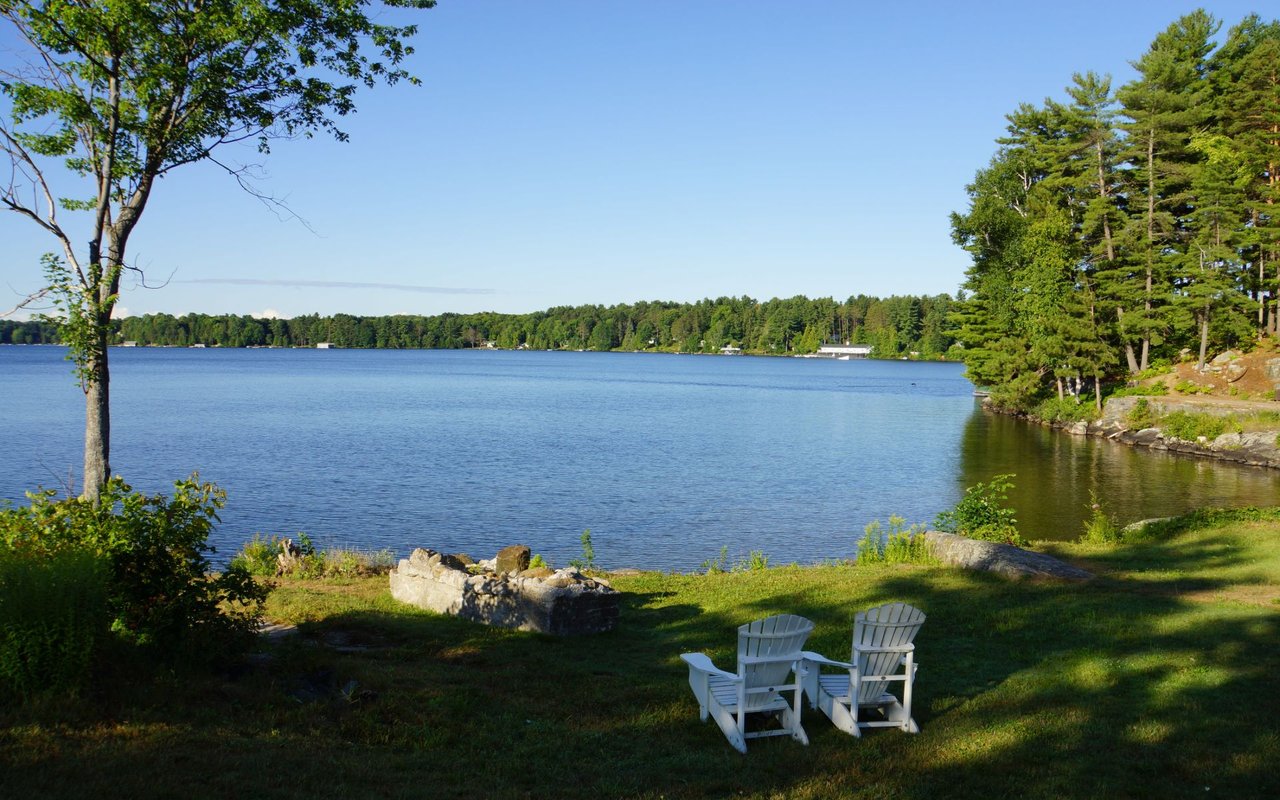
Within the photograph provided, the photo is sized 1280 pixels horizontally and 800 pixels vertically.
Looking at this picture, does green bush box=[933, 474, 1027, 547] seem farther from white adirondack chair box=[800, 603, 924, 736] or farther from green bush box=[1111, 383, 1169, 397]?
green bush box=[1111, 383, 1169, 397]

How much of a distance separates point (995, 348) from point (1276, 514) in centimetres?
3809

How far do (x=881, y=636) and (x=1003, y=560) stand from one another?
6708 millimetres

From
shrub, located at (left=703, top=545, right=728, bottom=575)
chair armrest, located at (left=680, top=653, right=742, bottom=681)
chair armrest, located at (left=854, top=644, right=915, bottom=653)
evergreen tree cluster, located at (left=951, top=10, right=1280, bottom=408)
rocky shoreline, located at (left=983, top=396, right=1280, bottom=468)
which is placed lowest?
shrub, located at (left=703, top=545, right=728, bottom=575)

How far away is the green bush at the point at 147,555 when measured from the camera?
7.21 metres

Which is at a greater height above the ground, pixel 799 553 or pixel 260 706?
pixel 260 706

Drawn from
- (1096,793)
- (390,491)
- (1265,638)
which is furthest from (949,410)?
(1096,793)

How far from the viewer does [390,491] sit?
96.6ft

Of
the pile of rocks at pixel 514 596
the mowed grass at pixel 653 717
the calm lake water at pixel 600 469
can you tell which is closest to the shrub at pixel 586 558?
the calm lake water at pixel 600 469

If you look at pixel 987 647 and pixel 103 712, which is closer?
pixel 103 712

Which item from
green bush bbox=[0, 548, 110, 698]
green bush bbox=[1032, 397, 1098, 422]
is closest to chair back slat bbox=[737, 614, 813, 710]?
green bush bbox=[0, 548, 110, 698]

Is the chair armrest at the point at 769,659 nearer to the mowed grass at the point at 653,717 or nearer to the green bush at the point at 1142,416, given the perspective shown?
the mowed grass at the point at 653,717

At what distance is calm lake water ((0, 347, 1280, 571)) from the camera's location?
78.1 ft

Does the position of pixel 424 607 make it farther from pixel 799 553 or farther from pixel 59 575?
pixel 799 553

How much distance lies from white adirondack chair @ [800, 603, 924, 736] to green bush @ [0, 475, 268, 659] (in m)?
4.90
